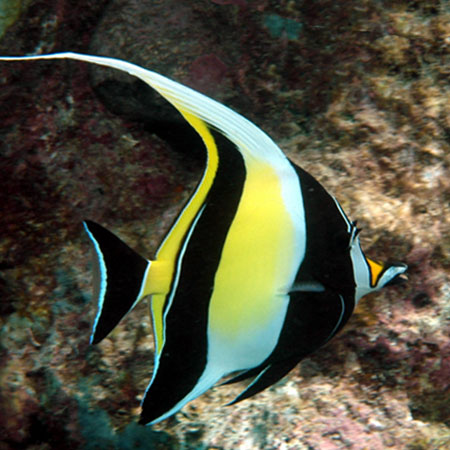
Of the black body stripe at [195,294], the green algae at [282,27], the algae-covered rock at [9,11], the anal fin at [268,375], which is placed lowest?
the anal fin at [268,375]

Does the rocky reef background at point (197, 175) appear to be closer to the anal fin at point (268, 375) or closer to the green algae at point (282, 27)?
the green algae at point (282, 27)

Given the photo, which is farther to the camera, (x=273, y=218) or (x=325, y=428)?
(x=325, y=428)

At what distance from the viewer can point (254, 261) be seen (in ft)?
3.42

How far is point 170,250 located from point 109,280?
6.2 inches

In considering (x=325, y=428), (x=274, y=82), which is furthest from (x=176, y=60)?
(x=325, y=428)

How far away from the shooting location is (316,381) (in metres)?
1.65

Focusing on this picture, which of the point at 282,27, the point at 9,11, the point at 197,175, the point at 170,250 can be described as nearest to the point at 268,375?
the point at 170,250

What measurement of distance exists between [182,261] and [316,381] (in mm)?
914

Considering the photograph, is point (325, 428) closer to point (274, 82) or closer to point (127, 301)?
point (127, 301)

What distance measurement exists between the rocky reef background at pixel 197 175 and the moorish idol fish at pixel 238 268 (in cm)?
63

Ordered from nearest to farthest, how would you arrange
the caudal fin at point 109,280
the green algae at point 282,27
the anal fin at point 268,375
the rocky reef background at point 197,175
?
the caudal fin at point 109,280
the anal fin at point 268,375
the rocky reef background at point 197,175
the green algae at point 282,27

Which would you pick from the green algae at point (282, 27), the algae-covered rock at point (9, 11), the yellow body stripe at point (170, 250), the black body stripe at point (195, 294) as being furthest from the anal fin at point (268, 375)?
the algae-covered rock at point (9, 11)

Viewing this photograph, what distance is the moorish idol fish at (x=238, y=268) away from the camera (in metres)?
1.03

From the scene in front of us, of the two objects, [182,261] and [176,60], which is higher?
[176,60]
